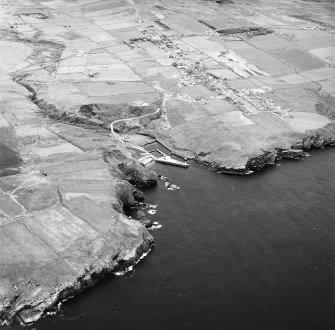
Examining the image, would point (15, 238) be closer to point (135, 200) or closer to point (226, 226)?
point (135, 200)

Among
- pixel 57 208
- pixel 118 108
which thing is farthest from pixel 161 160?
pixel 57 208

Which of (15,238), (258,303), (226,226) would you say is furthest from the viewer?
(226,226)

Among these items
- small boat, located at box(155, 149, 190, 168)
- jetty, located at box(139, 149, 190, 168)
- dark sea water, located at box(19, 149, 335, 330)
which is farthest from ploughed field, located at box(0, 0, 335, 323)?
dark sea water, located at box(19, 149, 335, 330)

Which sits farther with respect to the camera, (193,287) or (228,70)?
(228,70)

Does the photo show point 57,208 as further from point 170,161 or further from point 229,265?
point 170,161

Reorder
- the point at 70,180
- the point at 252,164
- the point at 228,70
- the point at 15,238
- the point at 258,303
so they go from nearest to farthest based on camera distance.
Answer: the point at 258,303 → the point at 15,238 → the point at 70,180 → the point at 252,164 → the point at 228,70

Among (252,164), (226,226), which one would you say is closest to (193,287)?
(226,226)

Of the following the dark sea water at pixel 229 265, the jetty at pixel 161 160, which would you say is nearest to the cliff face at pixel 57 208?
the jetty at pixel 161 160

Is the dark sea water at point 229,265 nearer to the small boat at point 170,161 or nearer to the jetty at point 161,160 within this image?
the small boat at point 170,161

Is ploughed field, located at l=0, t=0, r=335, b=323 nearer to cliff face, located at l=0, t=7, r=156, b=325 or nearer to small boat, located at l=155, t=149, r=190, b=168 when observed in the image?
cliff face, located at l=0, t=7, r=156, b=325
